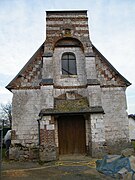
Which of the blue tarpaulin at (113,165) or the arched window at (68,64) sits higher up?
the arched window at (68,64)

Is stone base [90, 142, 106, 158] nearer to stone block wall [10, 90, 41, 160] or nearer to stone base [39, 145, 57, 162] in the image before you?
stone base [39, 145, 57, 162]

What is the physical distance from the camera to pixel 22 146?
13.2m

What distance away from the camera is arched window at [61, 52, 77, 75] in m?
14.5

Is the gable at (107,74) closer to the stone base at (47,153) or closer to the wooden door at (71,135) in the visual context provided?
the wooden door at (71,135)

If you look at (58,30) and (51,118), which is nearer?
(51,118)

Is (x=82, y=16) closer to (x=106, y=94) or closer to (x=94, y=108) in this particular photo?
(x=106, y=94)

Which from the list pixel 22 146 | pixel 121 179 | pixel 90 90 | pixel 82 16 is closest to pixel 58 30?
pixel 82 16

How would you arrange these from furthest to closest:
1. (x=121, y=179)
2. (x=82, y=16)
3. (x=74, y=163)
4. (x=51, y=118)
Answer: (x=82, y=16) → (x=51, y=118) → (x=74, y=163) → (x=121, y=179)

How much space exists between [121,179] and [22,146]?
23.8 feet

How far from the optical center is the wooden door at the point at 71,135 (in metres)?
13.1

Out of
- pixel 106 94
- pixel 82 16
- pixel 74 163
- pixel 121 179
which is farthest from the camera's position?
pixel 82 16

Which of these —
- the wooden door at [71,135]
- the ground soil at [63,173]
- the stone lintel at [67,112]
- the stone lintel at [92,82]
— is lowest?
the ground soil at [63,173]

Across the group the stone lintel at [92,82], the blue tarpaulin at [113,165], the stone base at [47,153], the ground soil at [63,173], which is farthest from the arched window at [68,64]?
the blue tarpaulin at [113,165]

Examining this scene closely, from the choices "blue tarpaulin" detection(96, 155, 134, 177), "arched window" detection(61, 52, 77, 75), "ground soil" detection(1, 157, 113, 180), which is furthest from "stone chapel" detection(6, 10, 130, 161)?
"blue tarpaulin" detection(96, 155, 134, 177)
